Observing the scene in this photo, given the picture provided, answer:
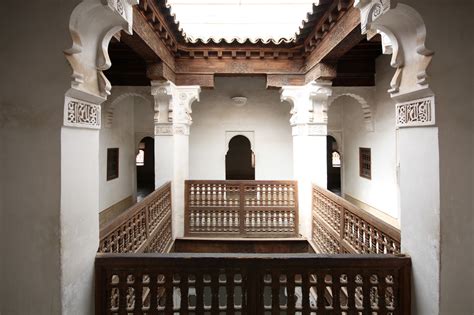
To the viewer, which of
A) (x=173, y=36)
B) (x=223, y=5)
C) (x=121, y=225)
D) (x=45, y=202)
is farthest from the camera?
(x=223, y=5)

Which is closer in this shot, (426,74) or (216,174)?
(426,74)

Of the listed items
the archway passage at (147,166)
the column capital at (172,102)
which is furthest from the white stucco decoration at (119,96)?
the archway passage at (147,166)

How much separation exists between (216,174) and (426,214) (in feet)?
20.3

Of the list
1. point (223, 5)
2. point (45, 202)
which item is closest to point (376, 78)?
point (223, 5)

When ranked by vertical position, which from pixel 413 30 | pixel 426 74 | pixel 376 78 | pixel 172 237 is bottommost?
pixel 172 237

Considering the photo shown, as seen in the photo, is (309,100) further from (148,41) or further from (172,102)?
(148,41)

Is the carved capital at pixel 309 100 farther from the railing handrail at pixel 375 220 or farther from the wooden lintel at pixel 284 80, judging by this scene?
the railing handrail at pixel 375 220

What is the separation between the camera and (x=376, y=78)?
654 centimetres

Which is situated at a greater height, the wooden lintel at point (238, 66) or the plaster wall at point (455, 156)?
the wooden lintel at point (238, 66)

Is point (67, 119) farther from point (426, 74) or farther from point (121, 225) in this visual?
point (426, 74)

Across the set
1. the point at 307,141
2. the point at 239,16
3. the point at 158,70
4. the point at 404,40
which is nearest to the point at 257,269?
the point at 404,40

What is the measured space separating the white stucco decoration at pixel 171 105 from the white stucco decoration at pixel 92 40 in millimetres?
3259

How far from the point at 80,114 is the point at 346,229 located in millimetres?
3249

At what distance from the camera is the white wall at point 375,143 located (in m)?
6.16
